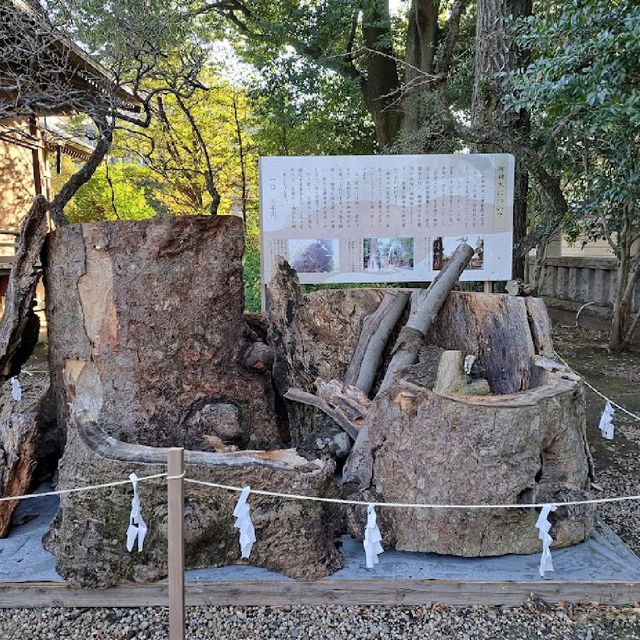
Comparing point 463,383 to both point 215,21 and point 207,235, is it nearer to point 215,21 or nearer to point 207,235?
point 207,235

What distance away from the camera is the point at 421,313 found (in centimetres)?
333

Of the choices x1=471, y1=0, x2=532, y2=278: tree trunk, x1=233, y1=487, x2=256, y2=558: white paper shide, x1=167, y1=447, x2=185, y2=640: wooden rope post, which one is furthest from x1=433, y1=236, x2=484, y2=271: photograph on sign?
x1=167, y1=447, x2=185, y2=640: wooden rope post

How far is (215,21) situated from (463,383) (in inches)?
395

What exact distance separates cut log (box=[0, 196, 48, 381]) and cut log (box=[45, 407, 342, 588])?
100cm

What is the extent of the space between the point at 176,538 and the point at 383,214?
11.7 ft

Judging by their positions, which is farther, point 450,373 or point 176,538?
point 450,373

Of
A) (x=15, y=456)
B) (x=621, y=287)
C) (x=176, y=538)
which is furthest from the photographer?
(x=621, y=287)

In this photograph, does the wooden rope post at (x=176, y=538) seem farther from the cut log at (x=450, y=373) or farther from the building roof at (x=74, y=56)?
the building roof at (x=74, y=56)

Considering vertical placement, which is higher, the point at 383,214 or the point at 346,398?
the point at 383,214

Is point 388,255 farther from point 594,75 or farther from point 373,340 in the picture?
point 594,75

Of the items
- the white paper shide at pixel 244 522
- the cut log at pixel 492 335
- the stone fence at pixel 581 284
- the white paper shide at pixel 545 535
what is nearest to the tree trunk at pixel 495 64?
the cut log at pixel 492 335

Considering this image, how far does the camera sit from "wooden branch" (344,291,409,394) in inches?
134

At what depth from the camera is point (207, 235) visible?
2.75 meters

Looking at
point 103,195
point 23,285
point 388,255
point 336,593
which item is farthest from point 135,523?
point 103,195
